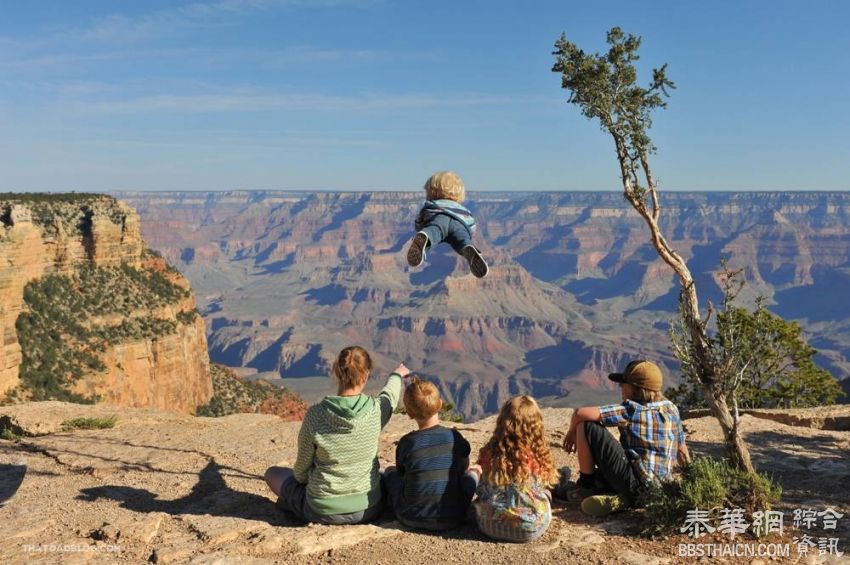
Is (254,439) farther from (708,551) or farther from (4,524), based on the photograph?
(708,551)

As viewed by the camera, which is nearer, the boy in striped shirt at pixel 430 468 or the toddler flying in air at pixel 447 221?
the boy in striped shirt at pixel 430 468

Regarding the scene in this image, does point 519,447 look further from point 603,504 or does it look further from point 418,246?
point 418,246

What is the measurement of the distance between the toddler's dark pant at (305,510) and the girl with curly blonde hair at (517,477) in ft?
4.65

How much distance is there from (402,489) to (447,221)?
3.46 metres

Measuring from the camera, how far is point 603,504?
845cm

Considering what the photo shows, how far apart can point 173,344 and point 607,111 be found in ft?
173

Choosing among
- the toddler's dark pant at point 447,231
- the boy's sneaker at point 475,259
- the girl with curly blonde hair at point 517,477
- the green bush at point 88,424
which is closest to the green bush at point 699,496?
the girl with curly blonde hair at point 517,477

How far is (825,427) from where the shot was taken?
17.8 meters

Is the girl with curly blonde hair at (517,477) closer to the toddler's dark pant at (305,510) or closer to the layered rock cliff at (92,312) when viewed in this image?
the toddler's dark pant at (305,510)

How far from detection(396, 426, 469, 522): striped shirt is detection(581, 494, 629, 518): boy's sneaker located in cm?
170

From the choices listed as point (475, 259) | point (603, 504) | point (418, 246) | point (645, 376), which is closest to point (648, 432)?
point (645, 376)

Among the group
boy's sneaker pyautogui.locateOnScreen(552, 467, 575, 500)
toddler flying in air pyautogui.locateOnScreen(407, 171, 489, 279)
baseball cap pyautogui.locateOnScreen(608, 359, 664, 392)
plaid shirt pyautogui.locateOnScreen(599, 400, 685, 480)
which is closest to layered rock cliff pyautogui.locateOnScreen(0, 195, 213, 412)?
toddler flying in air pyautogui.locateOnScreen(407, 171, 489, 279)

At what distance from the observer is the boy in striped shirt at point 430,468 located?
7840mm

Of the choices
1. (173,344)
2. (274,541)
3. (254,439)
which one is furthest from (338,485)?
(173,344)
